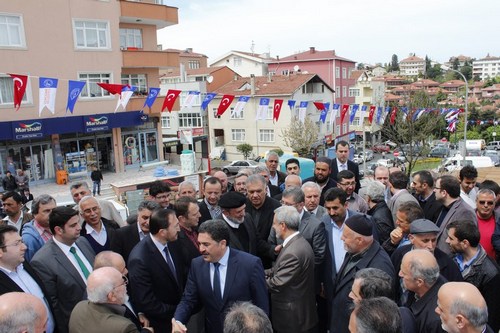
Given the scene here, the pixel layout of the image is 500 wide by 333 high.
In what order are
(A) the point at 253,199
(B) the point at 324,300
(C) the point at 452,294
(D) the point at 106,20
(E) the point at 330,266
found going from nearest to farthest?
(C) the point at 452,294, (E) the point at 330,266, (B) the point at 324,300, (A) the point at 253,199, (D) the point at 106,20

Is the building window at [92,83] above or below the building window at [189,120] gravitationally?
above

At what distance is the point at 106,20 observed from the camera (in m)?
24.7

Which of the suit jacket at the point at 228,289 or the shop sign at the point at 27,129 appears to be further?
the shop sign at the point at 27,129

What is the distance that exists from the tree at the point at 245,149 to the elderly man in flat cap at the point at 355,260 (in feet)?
121

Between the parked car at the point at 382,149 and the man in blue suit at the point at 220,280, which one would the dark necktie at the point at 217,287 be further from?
the parked car at the point at 382,149

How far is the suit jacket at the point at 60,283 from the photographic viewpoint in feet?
12.7

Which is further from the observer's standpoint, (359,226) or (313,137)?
(313,137)

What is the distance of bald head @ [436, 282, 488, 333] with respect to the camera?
2.65 meters

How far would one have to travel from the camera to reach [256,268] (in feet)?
12.1

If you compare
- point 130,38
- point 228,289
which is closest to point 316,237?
point 228,289

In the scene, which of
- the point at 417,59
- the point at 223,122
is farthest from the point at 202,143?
the point at 417,59

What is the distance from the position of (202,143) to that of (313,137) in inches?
418

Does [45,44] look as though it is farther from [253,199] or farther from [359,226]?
[359,226]

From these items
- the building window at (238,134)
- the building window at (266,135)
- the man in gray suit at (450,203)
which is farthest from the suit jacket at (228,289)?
the building window at (238,134)
